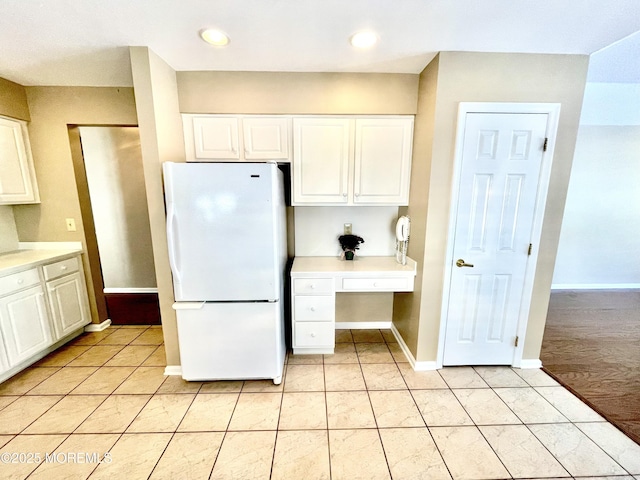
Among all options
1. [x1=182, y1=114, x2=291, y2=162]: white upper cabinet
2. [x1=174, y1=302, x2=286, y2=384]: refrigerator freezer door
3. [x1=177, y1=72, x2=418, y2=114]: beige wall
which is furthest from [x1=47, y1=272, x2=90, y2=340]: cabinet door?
[x1=177, y1=72, x2=418, y2=114]: beige wall

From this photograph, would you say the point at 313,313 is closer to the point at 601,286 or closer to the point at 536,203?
the point at 536,203

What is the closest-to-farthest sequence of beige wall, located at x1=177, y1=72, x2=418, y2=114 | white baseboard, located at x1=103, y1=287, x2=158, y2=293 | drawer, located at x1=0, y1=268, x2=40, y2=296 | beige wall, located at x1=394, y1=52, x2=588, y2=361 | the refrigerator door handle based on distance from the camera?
1. the refrigerator door handle
2. beige wall, located at x1=394, y1=52, x2=588, y2=361
3. drawer, located at x1=0, y1=268, x2=40, y2=296
4. beige wall, located at x1=177, y1=72, x2=418, y2=114
5. white baseboard, located at x1=103, y1=287, x2=158, y2=293

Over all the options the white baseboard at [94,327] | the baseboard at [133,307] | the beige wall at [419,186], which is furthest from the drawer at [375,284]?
the white baseboard at [94,327]

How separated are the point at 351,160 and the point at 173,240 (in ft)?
5.01

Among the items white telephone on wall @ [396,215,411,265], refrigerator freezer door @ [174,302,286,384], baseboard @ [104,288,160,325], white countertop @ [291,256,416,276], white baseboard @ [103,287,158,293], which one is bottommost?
baseboard @ [104,288,160,325]

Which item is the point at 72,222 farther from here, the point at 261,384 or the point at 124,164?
the point at 261,384

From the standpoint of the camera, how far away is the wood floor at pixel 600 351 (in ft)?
5.86

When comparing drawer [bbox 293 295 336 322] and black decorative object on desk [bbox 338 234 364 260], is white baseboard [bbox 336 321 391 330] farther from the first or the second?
black decorative object on desk [bbox 338 234 364 260]

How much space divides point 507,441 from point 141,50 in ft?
11.1

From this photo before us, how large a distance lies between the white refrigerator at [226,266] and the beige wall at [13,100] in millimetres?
1941

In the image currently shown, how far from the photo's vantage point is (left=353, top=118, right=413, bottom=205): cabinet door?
2.17 m

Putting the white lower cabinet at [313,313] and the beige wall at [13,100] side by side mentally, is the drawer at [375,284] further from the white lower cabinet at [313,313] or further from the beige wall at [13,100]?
the beige wall at [13,100]

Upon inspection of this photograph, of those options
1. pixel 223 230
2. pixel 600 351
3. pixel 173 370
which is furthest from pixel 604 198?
pixel 173 370

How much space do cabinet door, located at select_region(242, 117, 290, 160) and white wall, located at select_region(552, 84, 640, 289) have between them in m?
3.90
